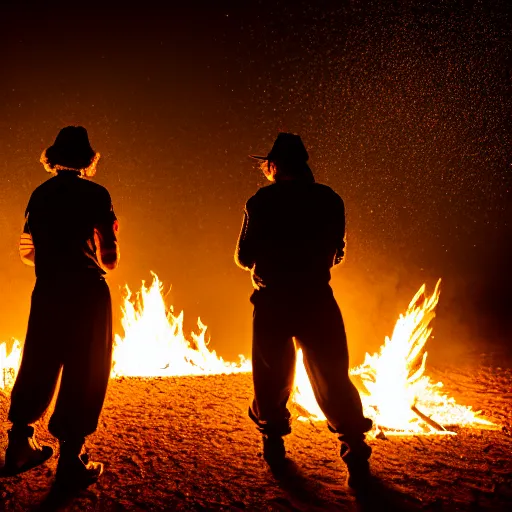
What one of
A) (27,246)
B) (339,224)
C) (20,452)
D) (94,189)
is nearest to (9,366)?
(20,452)

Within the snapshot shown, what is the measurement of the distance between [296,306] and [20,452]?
70.5 inches

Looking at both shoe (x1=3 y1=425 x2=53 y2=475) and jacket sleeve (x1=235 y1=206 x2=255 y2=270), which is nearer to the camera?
shoe (x1=3 y1=425 x2=53 y2=475)

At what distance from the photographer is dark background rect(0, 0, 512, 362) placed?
269 inches

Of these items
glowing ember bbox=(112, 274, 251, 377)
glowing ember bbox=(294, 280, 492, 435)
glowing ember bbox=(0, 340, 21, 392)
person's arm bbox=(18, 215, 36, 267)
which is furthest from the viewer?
glowing ember bbox=(112, 274, 251, 377)

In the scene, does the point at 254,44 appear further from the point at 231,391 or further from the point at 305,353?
the point at 305,353

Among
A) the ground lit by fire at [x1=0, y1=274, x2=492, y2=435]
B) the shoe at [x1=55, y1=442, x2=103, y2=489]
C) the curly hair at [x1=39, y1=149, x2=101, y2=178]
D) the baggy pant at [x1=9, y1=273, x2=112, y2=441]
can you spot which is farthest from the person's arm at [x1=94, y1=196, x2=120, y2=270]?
the ground lit by fire at [x1=0, y1=274, x2=492, y2=435]

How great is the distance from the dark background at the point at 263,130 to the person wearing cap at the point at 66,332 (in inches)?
177

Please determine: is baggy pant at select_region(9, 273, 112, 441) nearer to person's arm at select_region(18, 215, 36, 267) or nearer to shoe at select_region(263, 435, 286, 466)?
person's arm at select_region(18, 215, 36, 267)

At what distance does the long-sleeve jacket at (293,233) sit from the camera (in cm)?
274

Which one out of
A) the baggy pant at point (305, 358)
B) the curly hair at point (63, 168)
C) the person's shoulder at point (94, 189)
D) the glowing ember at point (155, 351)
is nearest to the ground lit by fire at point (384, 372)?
the glowing ember at point (155, 351)

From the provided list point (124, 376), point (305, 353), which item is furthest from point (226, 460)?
point (124, 376)

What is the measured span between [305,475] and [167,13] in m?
6.62

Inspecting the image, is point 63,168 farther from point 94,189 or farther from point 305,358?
point 305,358

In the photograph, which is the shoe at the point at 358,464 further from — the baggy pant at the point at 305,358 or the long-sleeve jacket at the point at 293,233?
the long-sleeve jacket at the point at 293,233
